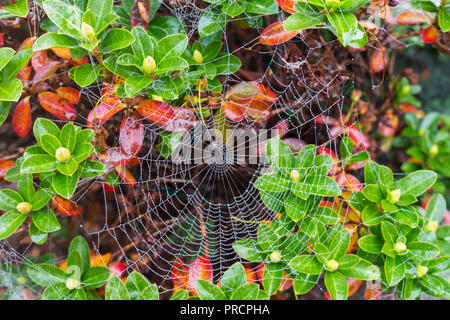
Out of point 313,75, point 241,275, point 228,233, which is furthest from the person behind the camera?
point 228,233

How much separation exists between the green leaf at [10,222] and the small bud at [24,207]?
15mm

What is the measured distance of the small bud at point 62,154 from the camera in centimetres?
95

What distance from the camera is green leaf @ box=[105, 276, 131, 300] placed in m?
1.01

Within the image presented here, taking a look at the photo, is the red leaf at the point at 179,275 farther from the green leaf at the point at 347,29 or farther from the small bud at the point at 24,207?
the green leaf at the point at 347,29

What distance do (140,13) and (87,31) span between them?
0.22 metres

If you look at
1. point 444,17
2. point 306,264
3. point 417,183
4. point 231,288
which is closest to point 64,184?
point 231,288

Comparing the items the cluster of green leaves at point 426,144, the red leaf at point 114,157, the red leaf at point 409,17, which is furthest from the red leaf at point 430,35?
the red leaf at point 114,157

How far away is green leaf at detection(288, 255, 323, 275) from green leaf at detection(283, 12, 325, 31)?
579 millimetres

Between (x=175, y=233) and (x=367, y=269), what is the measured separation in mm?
554

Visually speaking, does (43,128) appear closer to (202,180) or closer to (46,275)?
(46,275)

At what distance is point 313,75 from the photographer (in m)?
1.14

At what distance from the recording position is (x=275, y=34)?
3.57ft

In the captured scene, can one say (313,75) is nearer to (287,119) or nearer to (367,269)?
(287,119)
